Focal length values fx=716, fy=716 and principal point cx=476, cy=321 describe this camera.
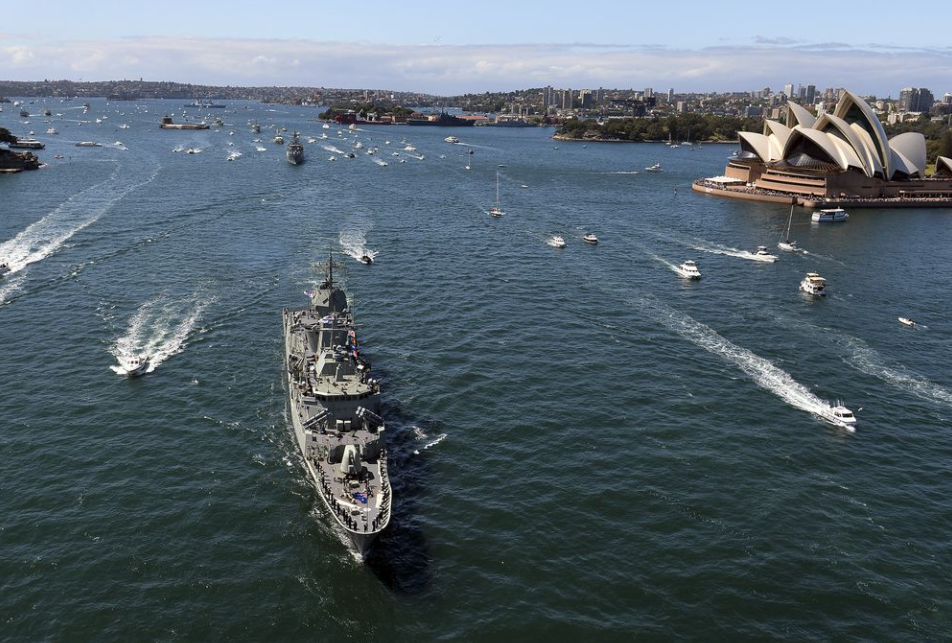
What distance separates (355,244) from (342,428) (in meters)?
73.3

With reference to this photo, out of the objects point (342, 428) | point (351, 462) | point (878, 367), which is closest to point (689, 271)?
point (878, 367)

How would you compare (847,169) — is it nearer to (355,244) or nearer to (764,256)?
(764,256)

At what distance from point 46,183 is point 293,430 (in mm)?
146569

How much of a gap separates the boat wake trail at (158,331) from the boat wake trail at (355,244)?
1256 inches

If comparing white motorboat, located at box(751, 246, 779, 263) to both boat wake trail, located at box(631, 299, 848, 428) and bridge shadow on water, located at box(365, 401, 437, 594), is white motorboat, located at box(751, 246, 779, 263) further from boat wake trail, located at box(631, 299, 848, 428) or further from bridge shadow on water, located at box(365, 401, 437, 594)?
bridge shadow on water, located at box(365, 401, 437, 594)

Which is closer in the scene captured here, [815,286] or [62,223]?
[815,286]

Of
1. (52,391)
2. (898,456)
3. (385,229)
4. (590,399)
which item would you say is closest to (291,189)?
(385,229)

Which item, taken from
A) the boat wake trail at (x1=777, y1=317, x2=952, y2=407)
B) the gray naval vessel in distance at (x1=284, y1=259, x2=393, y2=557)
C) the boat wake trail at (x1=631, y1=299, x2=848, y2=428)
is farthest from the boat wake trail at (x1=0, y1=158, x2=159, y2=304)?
the boat wake trail at (x1=777, y1=317, x2=952, y2=407)

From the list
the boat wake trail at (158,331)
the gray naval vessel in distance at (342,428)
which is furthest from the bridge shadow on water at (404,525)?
the boat wake trail at (158,331)

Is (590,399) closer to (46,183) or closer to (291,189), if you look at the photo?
(291,189)

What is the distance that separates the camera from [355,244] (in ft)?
398

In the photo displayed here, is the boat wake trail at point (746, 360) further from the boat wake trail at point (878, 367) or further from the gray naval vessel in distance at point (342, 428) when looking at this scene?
the gray naval vessel in distance at point (342, 428)

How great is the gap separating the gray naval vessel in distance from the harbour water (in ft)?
7.61

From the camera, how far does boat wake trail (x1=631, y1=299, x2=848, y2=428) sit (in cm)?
6475
